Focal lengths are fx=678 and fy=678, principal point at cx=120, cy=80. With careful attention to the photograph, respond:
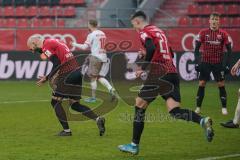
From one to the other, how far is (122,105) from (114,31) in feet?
28.1

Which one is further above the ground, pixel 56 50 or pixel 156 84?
pixel 56 50

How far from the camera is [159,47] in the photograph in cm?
1055

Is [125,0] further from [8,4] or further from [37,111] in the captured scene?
[37,111]

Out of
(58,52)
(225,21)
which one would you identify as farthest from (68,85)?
(225,21)

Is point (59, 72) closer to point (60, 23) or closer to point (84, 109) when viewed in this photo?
point (84, 109)

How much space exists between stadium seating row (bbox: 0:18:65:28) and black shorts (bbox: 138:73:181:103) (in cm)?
2079

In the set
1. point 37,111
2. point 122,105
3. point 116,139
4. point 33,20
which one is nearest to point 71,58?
point 116,139

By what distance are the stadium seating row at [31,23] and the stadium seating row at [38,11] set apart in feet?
1.83

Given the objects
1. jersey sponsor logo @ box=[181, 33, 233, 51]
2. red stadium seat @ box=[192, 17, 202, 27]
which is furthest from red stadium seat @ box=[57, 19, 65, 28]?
jersey sponsor logo @ box=[181, 33, 233, 51]

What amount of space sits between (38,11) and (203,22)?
27.9 ft

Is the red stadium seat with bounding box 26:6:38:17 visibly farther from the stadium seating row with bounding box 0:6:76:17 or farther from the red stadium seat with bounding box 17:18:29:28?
the red stadium seat with bounding box 17:18:29:28

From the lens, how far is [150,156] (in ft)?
34.6

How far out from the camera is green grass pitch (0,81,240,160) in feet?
35.0

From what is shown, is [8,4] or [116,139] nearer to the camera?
[116,139]
